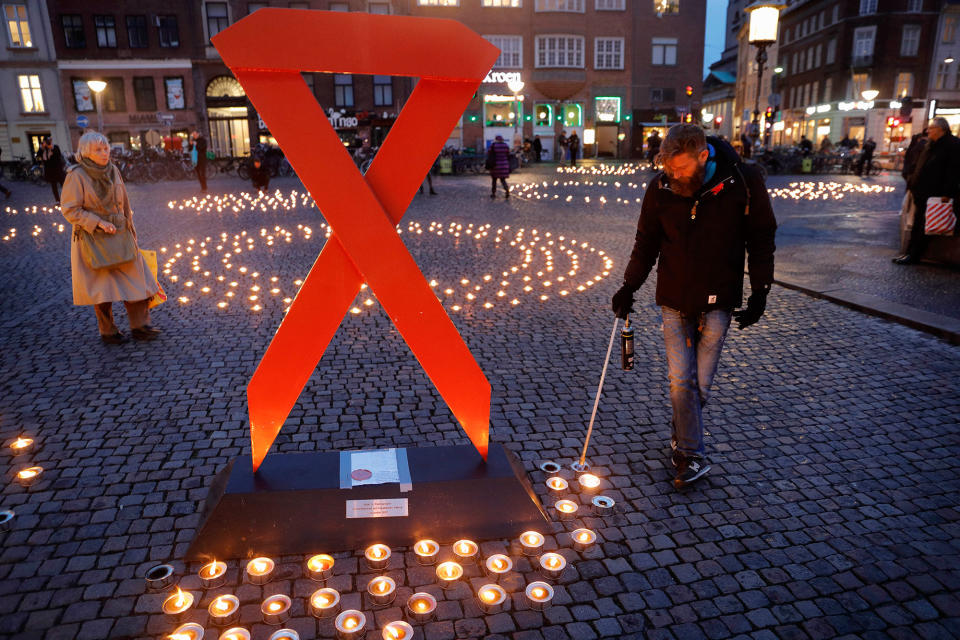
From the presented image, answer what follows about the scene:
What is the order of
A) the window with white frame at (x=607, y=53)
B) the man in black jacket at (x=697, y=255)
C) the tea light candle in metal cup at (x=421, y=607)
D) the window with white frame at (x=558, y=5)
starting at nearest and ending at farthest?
the tea light candle in metal cup at (x=421, y=607), the man in black jacket at (x=697, y=255), the window with white frame at (x=558, y=5), the window with white frame at (x=607, y=53)

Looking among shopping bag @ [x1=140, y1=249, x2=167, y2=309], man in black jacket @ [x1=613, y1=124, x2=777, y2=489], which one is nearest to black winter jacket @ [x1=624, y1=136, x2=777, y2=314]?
man in black jacket @ [x1=613, y1=124, x2=777, y2=489]

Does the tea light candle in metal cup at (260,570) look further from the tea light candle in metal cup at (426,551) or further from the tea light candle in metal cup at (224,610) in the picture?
the tea light candle in metal cup at (426,551)

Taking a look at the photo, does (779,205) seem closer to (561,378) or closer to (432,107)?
(561,378)

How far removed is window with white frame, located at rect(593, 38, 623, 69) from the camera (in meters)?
44.2

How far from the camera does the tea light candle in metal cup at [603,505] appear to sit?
336cm

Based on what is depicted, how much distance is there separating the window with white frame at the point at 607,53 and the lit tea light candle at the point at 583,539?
45.5m

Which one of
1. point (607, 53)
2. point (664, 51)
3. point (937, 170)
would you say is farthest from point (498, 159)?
point (664, 51)

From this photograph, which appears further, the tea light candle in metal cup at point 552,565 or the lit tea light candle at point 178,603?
the tea light candle in metal cup at point 552,565

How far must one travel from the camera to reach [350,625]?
8.36 ft

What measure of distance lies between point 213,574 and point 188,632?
35cm

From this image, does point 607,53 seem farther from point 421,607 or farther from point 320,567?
point 421,607

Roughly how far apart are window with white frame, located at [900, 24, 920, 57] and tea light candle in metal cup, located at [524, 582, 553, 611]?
56.8 m

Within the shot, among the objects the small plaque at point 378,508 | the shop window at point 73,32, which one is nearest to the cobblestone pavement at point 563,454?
the small plaque at point 378,508

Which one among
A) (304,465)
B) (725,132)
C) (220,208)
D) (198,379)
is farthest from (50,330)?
(725,132)
